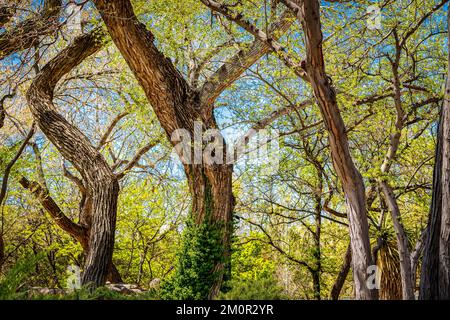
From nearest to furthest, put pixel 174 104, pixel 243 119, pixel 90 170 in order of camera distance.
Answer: pixel 174 104, pixel 90 170, pixel 243 119

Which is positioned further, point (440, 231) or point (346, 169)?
point (346, 169)

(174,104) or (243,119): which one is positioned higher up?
(243,119)

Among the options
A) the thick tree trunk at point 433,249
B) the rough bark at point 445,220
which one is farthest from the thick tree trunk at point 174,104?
the rough bark at point 445,220

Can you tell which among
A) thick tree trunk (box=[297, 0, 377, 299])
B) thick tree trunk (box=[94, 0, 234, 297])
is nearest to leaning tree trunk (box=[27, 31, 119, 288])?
thick tree trunk (box=[94, 0, 234, 297])

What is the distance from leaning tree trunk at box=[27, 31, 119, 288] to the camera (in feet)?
24.0

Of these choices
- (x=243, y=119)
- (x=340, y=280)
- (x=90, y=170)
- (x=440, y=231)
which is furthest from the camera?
(x=340, y=280)

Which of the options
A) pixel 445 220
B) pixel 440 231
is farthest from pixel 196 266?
pixel 445 220

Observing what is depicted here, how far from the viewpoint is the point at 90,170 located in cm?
774

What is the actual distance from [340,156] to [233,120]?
14.1 ft

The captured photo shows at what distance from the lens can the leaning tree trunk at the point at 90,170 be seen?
7.31 m

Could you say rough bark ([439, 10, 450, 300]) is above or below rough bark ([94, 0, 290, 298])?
below

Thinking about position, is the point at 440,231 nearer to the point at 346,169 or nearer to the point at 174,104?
the point at 346,169

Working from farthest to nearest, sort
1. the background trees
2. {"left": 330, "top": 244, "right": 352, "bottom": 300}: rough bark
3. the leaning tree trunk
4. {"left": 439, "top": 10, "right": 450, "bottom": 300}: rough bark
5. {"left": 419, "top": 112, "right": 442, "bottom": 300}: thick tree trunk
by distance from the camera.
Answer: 1. {"left": 330, "top": 244, "right": 352, "bottom": 300}: rough bark
2. the leaning tree trunk
3. the background trees
4. {"left": 419, "top": 112, "right": 442, "bottom": 300}: thick tree trunk
5. {"left": 439, "top": 10, "right": 450, "bottom": 300}: rough bark

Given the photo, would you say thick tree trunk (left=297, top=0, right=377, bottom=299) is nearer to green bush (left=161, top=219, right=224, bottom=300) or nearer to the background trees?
the background trees
